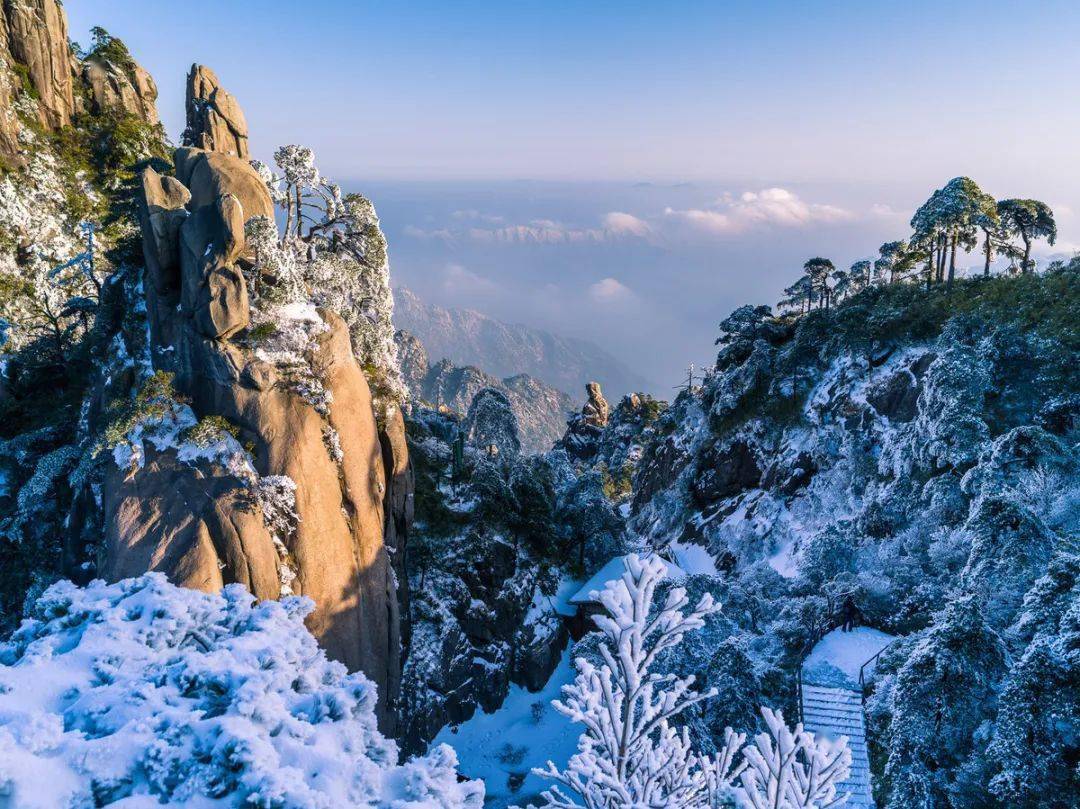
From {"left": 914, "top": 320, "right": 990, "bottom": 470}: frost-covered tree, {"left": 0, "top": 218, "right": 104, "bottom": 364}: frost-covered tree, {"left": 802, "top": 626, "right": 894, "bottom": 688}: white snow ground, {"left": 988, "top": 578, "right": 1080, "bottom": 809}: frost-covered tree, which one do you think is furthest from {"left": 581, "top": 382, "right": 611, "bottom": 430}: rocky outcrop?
{"left": 988, "top": 578, "right": 1080, "bottom": 809}: frost-covered tree

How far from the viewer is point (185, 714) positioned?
9.95m

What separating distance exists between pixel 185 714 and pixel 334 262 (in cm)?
2417

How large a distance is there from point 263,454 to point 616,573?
24.2m

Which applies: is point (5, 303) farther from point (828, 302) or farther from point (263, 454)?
point (828, 302)

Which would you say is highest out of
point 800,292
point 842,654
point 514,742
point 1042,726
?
A: point 800,292

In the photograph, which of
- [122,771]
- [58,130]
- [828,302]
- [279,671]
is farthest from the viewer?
[828,302]

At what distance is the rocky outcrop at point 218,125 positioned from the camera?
106 feet

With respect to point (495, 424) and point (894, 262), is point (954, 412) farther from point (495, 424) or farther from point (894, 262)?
point (894, 262)

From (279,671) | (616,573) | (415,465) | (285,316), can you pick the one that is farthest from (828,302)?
(279,671)

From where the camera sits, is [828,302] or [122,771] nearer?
[122,771]

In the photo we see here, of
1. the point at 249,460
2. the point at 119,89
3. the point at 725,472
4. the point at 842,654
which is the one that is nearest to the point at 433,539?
the point at 249,460

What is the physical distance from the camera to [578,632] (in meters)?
38.7

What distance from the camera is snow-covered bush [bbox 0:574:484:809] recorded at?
8.58 metres

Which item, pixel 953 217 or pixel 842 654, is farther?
pixel 953 217
